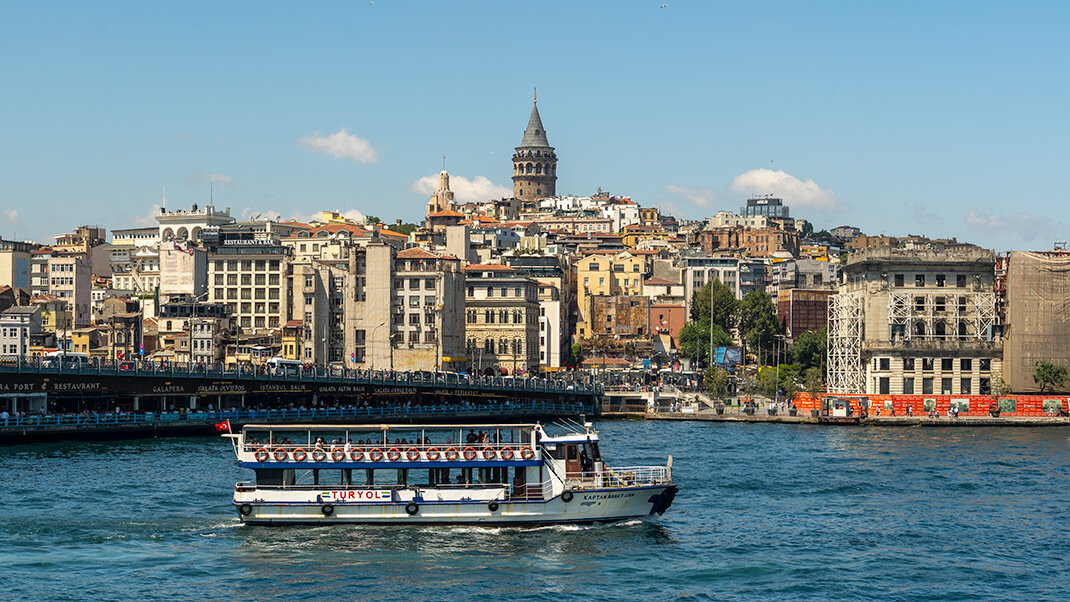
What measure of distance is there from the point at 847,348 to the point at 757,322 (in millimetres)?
48274

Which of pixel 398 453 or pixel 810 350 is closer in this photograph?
pixel 398 453

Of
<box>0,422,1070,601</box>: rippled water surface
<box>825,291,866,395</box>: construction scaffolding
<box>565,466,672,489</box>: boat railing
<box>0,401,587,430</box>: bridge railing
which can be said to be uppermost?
<box>825,291,866,395</box>: construction scaffolding

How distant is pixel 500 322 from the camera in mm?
157500

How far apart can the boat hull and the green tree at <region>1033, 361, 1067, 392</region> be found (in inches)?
2874

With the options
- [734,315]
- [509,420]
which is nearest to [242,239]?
[734,315]

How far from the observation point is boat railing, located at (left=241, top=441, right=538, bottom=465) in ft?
162

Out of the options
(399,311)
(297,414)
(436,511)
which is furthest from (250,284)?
(436,511)

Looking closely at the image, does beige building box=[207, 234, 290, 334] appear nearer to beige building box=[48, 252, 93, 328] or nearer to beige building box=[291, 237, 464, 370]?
beige building box=[291, 237, 464, 370]

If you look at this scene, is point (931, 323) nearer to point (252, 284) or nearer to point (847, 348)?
point (847, 348)

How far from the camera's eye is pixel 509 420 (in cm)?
10944

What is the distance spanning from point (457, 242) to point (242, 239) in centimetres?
2775

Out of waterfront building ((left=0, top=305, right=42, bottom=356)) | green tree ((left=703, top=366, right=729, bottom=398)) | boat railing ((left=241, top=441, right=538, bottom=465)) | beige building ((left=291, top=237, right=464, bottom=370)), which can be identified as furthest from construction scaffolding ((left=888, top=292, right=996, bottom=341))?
waterfront building ((left=0, top=305, right=42, bottom=356))

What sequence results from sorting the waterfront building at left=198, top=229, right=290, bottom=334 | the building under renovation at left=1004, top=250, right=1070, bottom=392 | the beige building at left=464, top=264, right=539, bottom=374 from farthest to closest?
the waterfront building at left=198, top=229, right=290, bottom=334, the beige building at left=464, top=264, right=539, bottom=374, the building under renovation at left=1004, top=250, right=1070, bottom=392

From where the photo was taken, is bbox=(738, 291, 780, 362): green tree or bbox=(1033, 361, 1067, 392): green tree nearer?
bbox=(1033, 361, 1067, 392): green tree
